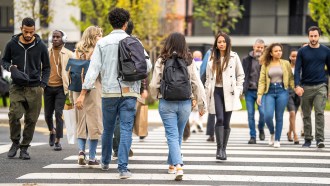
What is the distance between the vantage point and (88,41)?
958cm

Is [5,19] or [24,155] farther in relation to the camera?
[5,19]

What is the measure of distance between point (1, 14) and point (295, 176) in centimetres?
3611

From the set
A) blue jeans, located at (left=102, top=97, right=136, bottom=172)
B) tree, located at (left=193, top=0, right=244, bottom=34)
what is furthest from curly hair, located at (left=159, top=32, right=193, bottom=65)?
tree, located at (left=193, top=0, right=244, bottom=34)

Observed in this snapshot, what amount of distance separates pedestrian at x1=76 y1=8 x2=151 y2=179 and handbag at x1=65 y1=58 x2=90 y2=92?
0.85m

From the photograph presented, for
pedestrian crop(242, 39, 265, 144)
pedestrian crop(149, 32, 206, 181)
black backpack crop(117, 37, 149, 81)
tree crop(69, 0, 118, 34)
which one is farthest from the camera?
tree crop(69, 0, 118, 34)

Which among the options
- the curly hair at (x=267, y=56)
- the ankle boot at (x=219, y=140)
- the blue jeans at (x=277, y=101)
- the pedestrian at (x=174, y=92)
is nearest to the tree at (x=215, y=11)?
the curly hair at (x=267, y=56)

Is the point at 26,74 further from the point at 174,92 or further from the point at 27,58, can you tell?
the point at 174,92

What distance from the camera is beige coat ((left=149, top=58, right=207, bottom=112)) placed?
8789mm

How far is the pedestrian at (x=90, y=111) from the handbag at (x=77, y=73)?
0.27ft

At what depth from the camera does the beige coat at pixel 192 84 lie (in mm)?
8789

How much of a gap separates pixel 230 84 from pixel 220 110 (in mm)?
399

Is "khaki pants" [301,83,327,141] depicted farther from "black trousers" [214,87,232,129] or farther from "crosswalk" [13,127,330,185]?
"black trousers" [214,87,232,129]

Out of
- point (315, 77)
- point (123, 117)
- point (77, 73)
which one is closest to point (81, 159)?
point (77, 73)

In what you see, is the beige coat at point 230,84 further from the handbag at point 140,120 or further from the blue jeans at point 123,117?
the blue jeans at point 123,117
